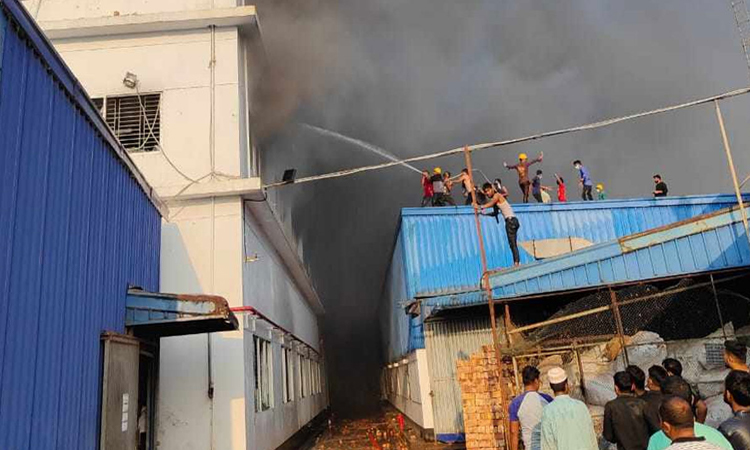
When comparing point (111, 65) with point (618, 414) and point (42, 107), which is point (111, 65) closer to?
point (42, 107)

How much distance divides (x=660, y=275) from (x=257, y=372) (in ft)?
27.6

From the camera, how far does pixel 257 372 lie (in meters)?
11.2

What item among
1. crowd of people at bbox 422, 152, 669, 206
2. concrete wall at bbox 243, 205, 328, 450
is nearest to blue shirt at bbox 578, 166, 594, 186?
crowd of people at bbox 422, 152, 669, 206

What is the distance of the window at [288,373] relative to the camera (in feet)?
48.9

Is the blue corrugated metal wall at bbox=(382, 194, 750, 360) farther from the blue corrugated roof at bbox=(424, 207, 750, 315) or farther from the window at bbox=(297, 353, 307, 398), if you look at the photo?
the window at bbox=(297, 353, 307, 398)

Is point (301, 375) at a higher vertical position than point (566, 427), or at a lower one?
higher

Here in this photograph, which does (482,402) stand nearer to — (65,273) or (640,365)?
(640,365)

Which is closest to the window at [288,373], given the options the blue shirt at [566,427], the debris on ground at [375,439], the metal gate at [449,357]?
the debris on ground at [375,439]

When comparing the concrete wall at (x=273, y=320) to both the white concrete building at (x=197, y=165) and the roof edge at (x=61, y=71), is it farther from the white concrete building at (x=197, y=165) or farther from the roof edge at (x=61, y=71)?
the roof edge at (x=61, y=71)

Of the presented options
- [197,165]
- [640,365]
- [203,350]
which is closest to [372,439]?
[203,350]

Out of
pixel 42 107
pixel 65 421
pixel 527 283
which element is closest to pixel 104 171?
pixel 42 107

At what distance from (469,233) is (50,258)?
11816 mm

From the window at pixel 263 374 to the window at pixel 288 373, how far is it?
226 cm

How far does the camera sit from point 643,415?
195 inches
